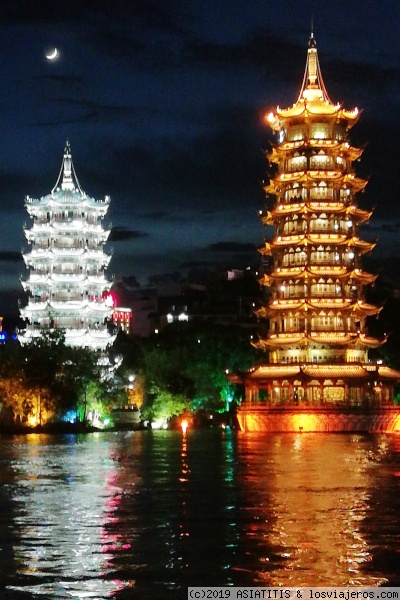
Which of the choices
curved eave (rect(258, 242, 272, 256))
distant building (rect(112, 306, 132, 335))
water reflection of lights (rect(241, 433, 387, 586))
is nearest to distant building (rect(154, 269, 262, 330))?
distant building (rect(112, 306, 132, 335))

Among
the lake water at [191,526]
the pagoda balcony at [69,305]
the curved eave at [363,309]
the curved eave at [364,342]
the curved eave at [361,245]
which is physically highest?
the curved eave at [361,245]

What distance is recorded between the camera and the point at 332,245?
3450 inches

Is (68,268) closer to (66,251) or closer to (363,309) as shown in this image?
(66,251)

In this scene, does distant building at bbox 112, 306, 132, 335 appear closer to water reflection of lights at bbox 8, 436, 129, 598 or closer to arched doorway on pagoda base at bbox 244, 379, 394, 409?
arched doorway on pagoda base at bbox 244, 379, 394, 409

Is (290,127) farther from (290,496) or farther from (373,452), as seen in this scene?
(290,496)

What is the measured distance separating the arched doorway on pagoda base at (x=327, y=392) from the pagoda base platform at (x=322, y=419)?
0.54 meters

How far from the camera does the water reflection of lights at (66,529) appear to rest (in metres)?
16.9

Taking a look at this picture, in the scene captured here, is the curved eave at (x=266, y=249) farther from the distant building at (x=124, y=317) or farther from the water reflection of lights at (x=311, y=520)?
the distant building at (x=124, y=317)

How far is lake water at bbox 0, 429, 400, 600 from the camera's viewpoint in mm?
17234

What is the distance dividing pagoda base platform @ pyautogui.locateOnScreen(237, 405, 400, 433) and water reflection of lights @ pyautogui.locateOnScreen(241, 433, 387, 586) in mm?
35224

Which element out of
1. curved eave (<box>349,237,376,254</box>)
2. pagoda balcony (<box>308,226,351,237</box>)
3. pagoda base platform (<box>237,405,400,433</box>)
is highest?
pagoda balcony (<box>308,226,351,237</box>)

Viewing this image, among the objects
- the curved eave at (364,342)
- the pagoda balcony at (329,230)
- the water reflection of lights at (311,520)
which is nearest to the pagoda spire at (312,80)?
the pagoda balcony at (329,230)

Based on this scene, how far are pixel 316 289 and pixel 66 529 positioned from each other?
6632cm

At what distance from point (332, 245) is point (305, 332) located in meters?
7.47
